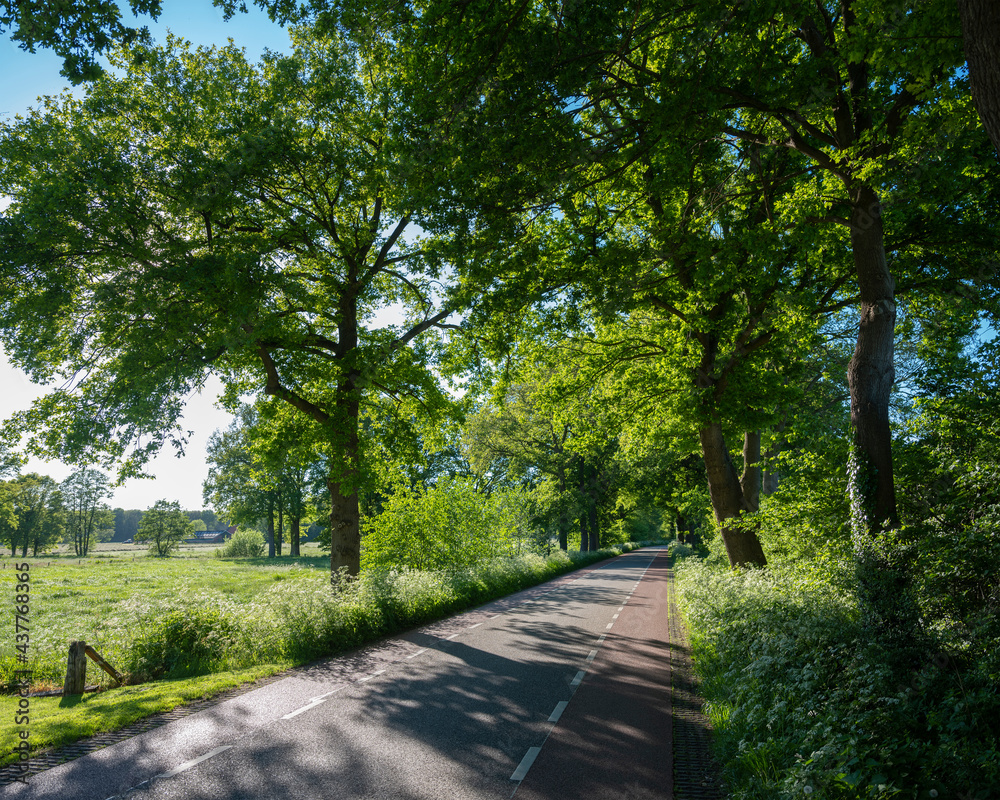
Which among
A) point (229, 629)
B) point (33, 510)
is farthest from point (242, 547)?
point (229, 629)

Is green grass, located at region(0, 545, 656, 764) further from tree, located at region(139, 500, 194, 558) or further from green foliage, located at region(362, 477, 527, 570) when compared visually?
tree, located at region(139, 500, 194, 558)

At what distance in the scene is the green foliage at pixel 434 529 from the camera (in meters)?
20.2

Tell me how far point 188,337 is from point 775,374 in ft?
45.1

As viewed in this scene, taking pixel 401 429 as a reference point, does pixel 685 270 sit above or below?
above

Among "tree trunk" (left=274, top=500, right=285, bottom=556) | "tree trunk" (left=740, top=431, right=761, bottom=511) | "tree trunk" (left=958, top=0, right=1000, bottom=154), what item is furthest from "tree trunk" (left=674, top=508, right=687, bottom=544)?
"tree trunk" (left=958, top=0, right=1000, bottom=154)

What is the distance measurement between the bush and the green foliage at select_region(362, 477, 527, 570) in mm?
40727

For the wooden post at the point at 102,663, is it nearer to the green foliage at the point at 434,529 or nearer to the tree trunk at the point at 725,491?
the green foliage at the point at 434,529

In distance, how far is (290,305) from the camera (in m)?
15.1

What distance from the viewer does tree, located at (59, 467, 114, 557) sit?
6209 centimetres

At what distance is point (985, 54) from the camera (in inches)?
159

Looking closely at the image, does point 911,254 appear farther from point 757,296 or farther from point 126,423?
point 126,423

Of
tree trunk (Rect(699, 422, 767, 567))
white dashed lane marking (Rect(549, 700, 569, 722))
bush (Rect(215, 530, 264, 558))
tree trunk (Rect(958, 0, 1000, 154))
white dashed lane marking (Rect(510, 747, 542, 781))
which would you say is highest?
tree trunk (Rect(958, 0, 1000, 154))

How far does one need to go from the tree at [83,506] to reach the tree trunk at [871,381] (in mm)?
71801

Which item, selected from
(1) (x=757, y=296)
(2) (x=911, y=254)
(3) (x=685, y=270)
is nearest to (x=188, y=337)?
(3) (x=685, y=270)
